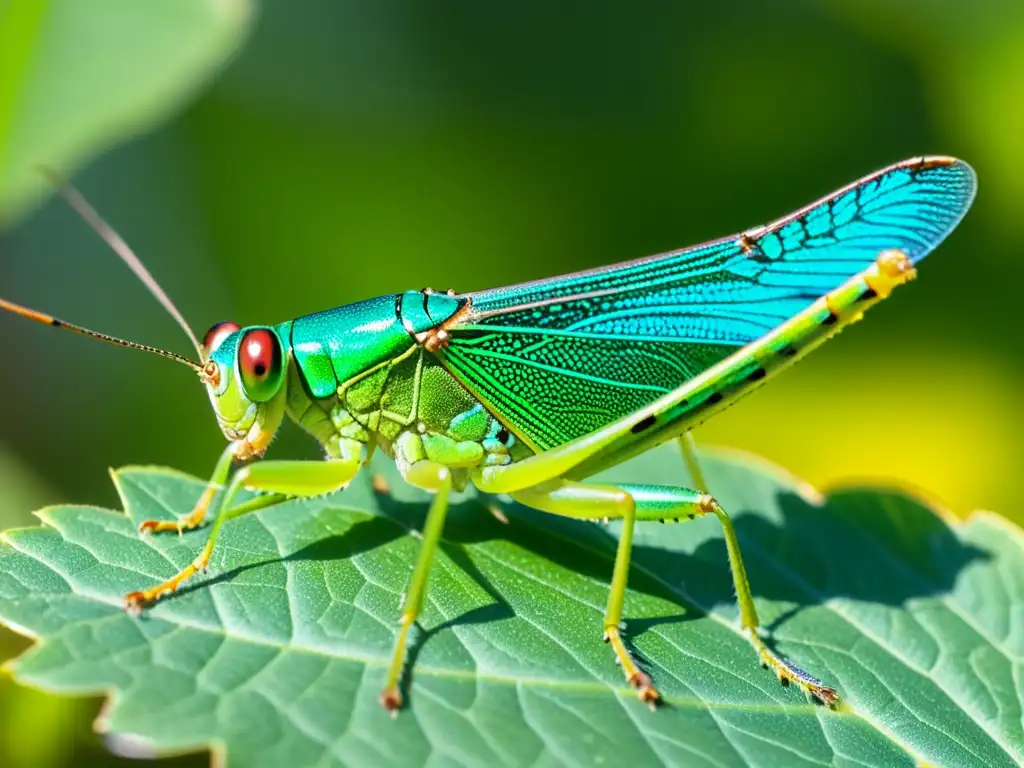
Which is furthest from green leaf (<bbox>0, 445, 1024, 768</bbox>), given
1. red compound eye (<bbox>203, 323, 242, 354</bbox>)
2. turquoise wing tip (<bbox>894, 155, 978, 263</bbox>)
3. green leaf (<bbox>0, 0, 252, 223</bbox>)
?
turquoise wing tip (<bbox>894, 155, 978, 263</bbox>)

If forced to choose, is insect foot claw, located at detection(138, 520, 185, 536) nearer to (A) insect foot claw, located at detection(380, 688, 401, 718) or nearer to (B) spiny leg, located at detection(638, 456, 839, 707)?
(A) insect foot claw, located at detection(380, 688, 401, 718)

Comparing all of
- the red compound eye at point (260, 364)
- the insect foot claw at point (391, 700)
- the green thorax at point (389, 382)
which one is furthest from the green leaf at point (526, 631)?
the red compound eye at point (260, 364)

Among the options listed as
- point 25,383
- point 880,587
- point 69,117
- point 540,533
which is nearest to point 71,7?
point 69,117

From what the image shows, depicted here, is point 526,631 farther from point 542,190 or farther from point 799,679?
point 542,190

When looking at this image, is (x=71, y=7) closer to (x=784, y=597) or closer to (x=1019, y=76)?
(x=784, y=597)

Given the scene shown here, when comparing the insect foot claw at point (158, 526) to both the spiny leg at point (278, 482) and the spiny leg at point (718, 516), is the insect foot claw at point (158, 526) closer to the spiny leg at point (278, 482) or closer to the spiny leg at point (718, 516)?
the spiny leg at point (278, 482)

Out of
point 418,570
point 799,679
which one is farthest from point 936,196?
point 418,570
